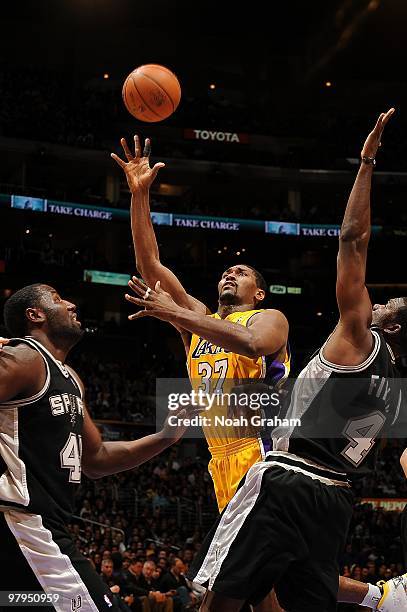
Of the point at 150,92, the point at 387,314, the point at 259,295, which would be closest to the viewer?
the point at 387,314

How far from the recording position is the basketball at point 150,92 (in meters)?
7.48

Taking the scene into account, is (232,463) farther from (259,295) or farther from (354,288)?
(354,288)

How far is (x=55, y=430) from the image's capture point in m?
4.12

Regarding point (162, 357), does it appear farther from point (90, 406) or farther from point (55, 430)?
point (55, 430)

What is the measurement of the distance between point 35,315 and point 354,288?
1.75 metres

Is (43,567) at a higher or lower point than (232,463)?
lower

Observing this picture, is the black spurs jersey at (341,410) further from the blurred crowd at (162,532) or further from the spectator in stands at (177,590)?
the spectator in stands at (177,590)

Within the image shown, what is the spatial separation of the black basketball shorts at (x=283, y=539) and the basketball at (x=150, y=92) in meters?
4.21

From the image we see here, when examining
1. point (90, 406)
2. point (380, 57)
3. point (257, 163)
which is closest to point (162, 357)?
point (90, 406)

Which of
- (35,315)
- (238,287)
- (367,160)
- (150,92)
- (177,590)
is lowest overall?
(177,590)

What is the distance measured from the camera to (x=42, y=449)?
407 centimetres

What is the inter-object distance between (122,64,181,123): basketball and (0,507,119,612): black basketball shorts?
4651mm

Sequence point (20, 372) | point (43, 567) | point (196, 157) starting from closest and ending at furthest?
point (43, 567), point (20, 372), point (196, 157)

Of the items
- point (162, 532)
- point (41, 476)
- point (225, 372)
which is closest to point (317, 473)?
point (225, 372)
